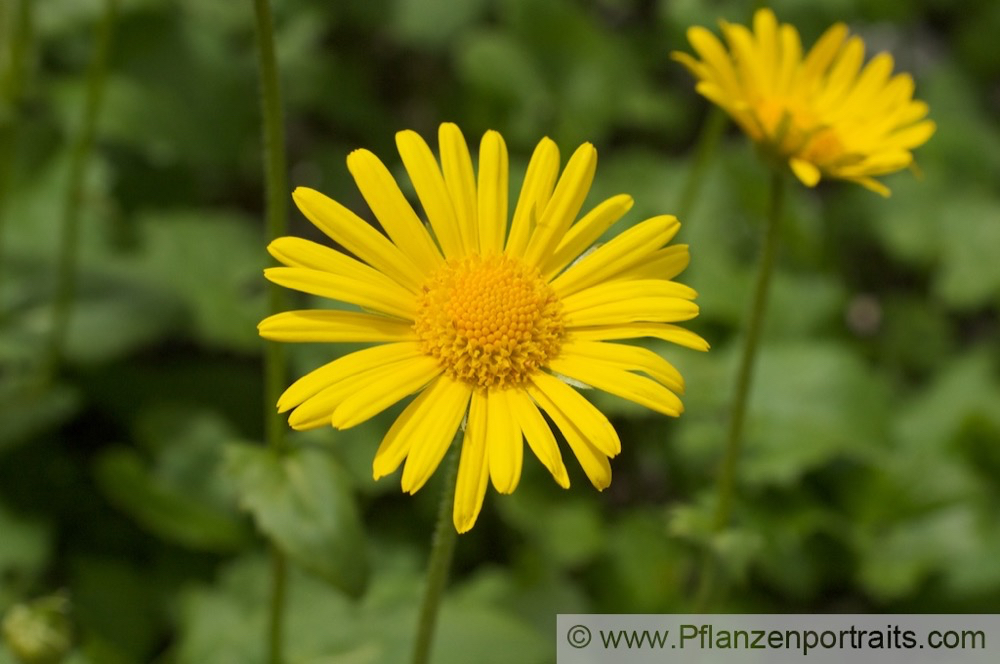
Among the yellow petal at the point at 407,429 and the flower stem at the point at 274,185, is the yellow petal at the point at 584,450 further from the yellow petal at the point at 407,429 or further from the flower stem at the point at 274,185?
the flower stem at the point at 274,185

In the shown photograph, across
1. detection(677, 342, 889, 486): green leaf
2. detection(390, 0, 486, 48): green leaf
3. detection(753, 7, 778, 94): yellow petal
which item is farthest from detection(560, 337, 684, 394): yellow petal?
detection(390, 0, 486, 48): green leaf

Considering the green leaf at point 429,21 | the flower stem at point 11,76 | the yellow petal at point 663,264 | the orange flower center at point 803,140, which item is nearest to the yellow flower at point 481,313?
the yellow petal at point 663,264

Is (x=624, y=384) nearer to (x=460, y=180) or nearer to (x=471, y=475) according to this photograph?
(x=471, y=475)

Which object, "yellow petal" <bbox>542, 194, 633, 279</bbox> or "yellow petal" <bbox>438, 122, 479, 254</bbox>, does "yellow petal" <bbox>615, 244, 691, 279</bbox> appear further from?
"yellow petal" <bbox>438, 122, 479, 254</bbox>

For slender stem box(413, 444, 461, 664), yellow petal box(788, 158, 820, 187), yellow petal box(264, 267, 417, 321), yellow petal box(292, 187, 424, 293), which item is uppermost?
yellow petal box(788, 158, 820, 187)

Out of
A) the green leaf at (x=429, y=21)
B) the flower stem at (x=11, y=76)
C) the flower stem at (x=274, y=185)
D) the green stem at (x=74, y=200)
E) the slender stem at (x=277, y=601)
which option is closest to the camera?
the flower stem at (x=274, y=185)

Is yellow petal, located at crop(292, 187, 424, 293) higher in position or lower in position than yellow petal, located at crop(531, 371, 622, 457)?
higher
